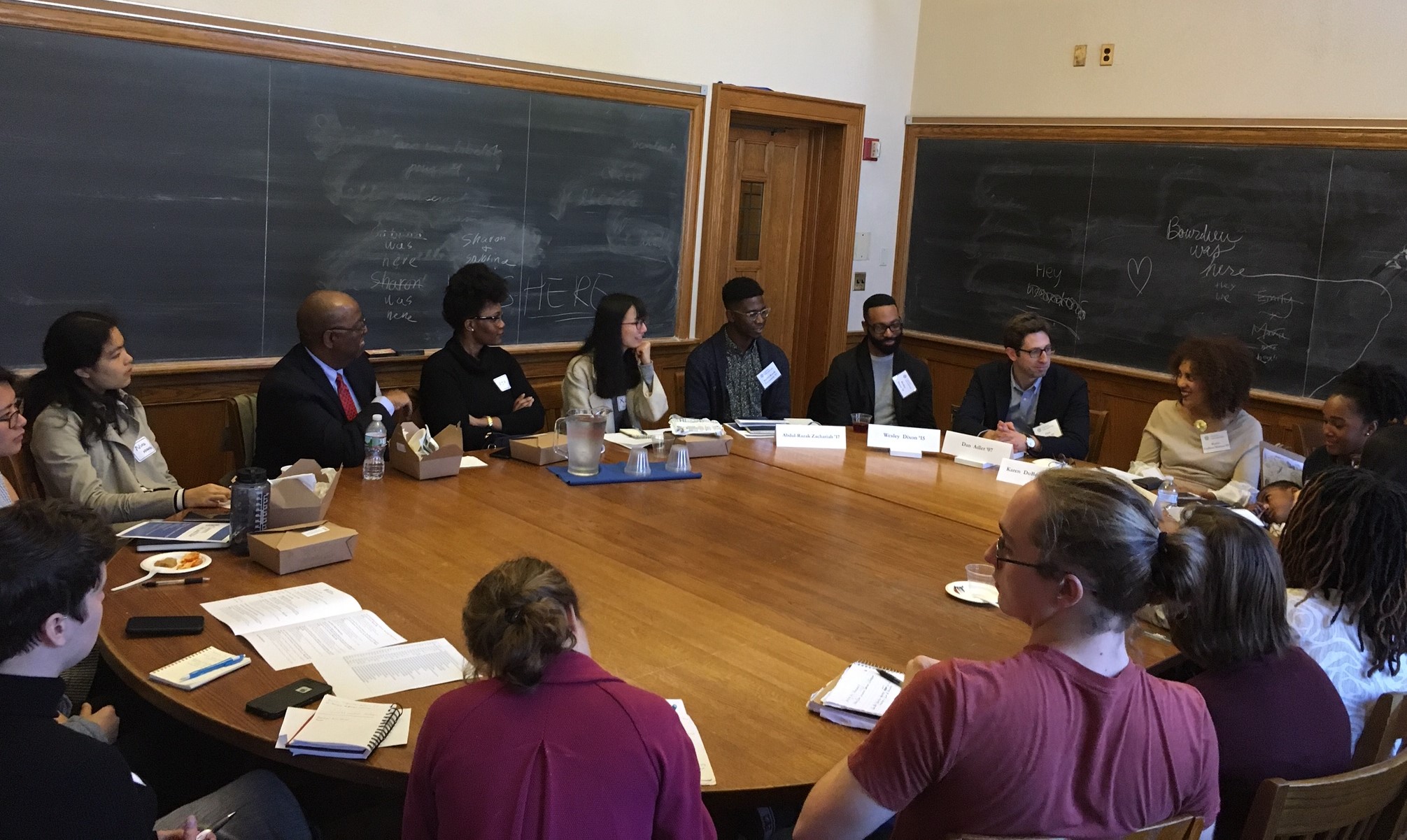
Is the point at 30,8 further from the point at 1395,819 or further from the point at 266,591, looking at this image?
the point at 1395,819

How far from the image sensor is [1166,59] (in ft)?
18.9

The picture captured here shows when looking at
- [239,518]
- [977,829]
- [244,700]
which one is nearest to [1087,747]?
[977,829]

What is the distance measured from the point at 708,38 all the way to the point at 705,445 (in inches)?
110

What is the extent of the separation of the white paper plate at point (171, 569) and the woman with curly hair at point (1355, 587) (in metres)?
2.26

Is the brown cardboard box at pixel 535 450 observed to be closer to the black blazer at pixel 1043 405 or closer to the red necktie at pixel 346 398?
the red necktie at pixel 346 398

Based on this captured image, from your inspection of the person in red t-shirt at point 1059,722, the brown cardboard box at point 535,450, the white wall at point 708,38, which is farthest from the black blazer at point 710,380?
the person in red t-shirt at point 1059,722

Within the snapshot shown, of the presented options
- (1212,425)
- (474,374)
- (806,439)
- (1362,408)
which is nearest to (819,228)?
(806,439)

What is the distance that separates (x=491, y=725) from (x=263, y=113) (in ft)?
11.4

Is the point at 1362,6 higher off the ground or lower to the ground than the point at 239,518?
higher

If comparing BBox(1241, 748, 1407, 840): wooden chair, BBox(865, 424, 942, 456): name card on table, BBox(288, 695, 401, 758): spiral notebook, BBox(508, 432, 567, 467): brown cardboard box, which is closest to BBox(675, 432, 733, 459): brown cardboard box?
BBox(508, 432, 567, 467): brown cardboard box

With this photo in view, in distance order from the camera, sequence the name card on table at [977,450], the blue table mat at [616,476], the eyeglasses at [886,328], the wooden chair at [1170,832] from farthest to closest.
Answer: the eyeglasses at [886,328], the name card on table at [977,450], the blue table mat at [616,476], the wooden chair at [1170,832]

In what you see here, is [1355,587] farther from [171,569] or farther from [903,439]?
[171,569]

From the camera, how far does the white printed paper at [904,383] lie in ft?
16.2

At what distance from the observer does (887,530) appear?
3.19m
